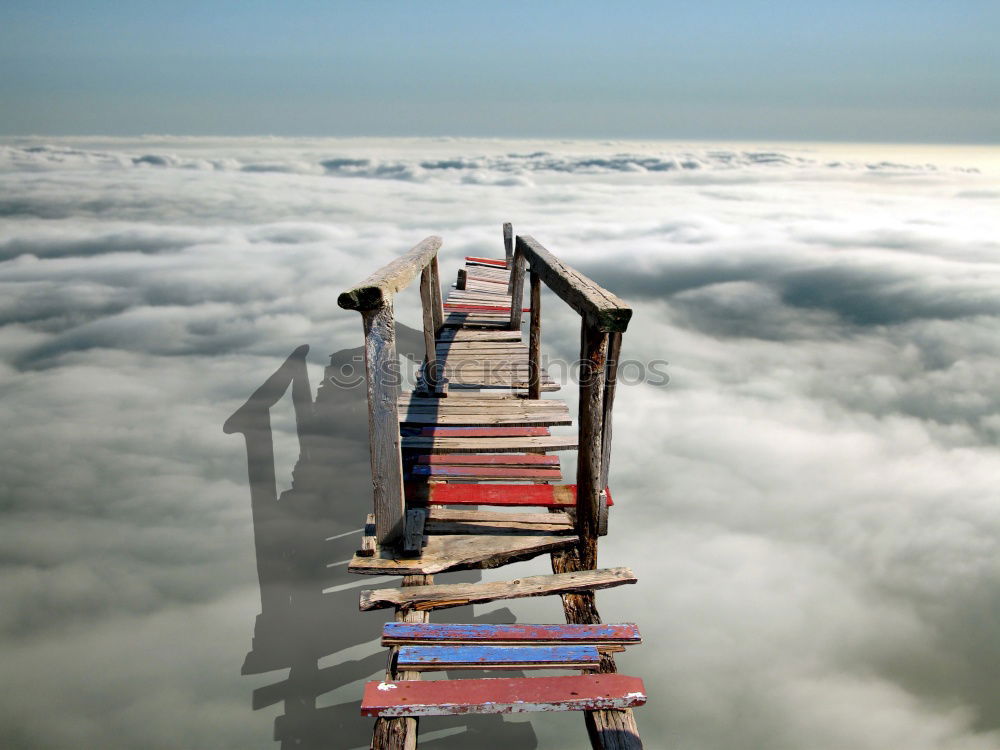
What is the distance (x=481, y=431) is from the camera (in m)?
6.17

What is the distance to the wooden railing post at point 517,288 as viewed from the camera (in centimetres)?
882

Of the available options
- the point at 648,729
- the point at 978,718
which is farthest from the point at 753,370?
the point at 648,729

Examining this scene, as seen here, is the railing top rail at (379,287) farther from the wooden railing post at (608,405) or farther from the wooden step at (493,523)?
the wooden step at (493,523)

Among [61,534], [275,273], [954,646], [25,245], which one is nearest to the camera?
[954,646]

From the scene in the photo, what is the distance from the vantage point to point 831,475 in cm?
5241

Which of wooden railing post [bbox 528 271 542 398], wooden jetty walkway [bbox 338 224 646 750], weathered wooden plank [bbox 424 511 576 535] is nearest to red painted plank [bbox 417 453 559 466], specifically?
wooden jetty walkway [bbox 338 224 646 750]

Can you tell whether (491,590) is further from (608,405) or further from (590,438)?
(608,405)

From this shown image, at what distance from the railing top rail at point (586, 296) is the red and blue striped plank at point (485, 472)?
159 centimetres

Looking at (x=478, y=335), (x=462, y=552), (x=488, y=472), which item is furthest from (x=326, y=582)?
(x=462, y=552)

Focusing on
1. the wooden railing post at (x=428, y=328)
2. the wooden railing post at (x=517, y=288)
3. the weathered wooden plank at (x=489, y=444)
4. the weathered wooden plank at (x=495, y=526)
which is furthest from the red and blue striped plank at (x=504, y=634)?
the wooden railing post at (x=517, y=288)

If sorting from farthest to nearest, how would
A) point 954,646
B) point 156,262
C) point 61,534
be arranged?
point 156,262 < point 61,534 < point 954,646

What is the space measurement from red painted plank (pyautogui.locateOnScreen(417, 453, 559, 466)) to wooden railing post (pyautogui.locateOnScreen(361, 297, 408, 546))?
144 centimetres

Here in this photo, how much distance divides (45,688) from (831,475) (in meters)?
53.1

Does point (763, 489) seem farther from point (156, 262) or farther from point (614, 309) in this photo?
point (156, 262)
